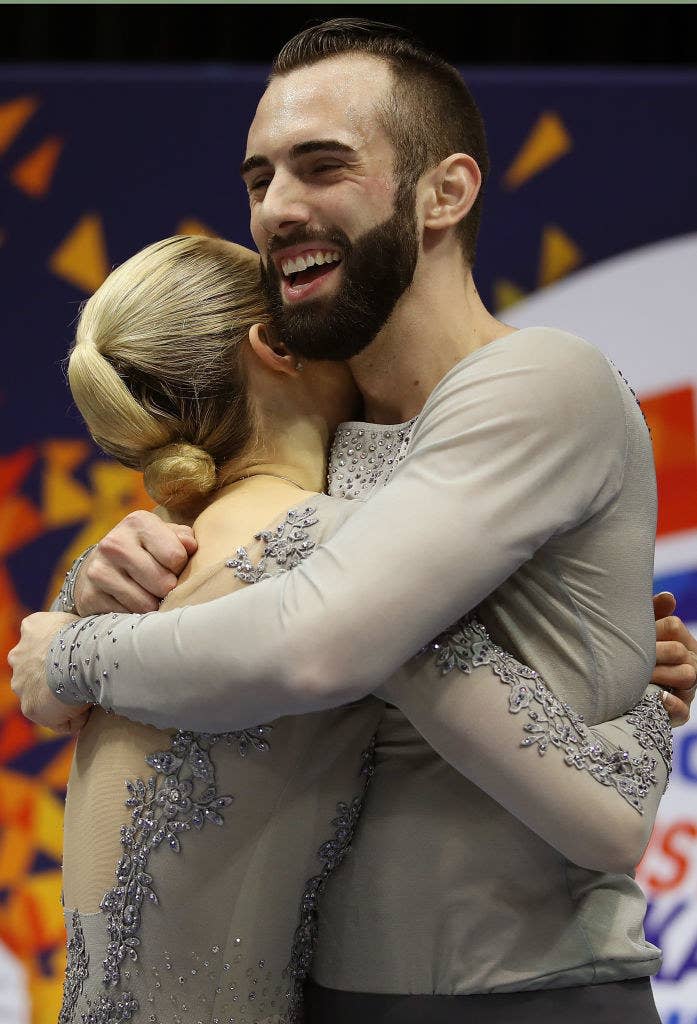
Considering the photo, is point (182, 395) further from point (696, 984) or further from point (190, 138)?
point (696, 984)

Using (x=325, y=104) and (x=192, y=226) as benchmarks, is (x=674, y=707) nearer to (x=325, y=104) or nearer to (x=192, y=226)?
(x=325, y=104)

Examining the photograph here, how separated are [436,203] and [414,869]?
85 centimetres

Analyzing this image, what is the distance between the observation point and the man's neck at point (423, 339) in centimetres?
170

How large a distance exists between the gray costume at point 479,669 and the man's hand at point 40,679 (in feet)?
0.25

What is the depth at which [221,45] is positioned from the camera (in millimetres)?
3238

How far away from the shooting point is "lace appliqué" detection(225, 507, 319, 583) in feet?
4.68

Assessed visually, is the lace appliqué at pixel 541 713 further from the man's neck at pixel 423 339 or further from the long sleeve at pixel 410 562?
the man's neck at pixel 423 339

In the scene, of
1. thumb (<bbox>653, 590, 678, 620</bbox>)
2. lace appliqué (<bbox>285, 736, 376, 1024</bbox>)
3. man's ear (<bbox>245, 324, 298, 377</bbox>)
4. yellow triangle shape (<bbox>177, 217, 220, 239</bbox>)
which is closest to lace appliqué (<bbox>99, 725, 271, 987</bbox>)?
lace appliqué (<bbox>285, 736, 376, 1024</bbox>)

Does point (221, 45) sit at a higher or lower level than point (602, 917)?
higher

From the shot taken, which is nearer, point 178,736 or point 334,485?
point 178,736

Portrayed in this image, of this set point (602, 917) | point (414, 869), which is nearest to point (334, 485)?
point (414, 869)

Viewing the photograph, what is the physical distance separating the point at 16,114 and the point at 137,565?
2020 millimetres

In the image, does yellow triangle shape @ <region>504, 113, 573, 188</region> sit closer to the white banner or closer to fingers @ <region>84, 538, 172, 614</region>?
the white banner

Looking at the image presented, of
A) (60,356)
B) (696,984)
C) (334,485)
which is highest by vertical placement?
(334,485)
